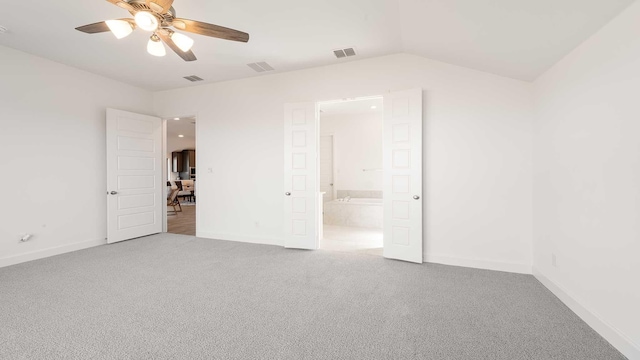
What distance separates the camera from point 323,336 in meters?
Answer: 1.96

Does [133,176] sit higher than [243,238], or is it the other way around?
[133,176]

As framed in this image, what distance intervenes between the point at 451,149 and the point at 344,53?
6.23 feet

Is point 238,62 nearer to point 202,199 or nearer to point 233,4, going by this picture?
point 233,4

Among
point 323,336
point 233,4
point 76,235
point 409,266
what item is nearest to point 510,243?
point 409,266

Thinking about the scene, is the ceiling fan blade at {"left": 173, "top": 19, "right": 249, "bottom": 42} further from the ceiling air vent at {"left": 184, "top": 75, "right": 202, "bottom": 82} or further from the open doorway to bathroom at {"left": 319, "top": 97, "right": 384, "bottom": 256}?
the open doorway to bathroom at {"left": 319, "top": 97, "right": 384, "bottom": 256}

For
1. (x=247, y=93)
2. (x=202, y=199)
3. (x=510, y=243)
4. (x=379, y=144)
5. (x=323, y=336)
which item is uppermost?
(x=247, y=93)

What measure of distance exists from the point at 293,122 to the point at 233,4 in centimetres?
190

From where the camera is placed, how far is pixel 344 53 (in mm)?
3662

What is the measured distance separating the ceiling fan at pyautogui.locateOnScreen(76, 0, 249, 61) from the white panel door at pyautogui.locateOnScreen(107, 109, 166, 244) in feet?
9.74

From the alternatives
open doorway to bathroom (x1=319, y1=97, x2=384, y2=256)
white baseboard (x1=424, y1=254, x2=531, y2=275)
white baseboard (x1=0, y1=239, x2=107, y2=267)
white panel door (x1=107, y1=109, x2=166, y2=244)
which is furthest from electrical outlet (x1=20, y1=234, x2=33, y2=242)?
white baseboard (x1=424, y1=254, x2=531, y2=275)

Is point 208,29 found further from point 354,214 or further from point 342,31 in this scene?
point 354,214

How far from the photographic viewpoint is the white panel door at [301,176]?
414cm

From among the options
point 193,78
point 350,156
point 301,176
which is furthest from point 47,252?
point 350,156

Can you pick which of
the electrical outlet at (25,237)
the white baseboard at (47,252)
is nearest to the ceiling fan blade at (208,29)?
the electrical outlet at (25,237)
